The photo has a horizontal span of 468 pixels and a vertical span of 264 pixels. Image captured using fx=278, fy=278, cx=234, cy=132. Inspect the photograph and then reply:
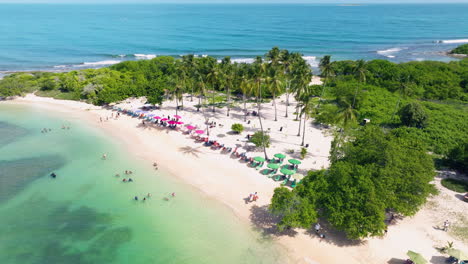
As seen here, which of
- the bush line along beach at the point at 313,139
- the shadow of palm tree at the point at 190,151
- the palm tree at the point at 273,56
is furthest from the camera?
the palm tree at the point at 273,56

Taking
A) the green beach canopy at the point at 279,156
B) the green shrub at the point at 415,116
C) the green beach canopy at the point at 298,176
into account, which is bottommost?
the green beach canopy at the point at 298,176

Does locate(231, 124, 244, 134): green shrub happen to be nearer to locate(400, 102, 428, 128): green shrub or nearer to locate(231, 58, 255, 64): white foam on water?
locate(400, 102, 428, 128): green shrub

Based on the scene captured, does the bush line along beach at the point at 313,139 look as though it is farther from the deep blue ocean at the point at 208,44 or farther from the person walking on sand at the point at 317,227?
the deep blue ocean at the point at 208,44

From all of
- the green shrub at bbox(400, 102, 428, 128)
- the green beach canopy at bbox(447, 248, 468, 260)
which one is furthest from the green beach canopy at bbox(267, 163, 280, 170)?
the green shrub at bbox(400, 102, 428, 128)

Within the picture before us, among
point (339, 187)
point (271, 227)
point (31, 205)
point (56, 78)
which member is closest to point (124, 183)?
point (31, 205)

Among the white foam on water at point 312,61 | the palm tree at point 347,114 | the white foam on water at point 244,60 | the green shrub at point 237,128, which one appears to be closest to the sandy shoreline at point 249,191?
the green shrub at point 237,128

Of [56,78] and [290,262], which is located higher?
[56,78]

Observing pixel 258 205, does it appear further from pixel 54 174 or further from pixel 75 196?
pixel 54 174
